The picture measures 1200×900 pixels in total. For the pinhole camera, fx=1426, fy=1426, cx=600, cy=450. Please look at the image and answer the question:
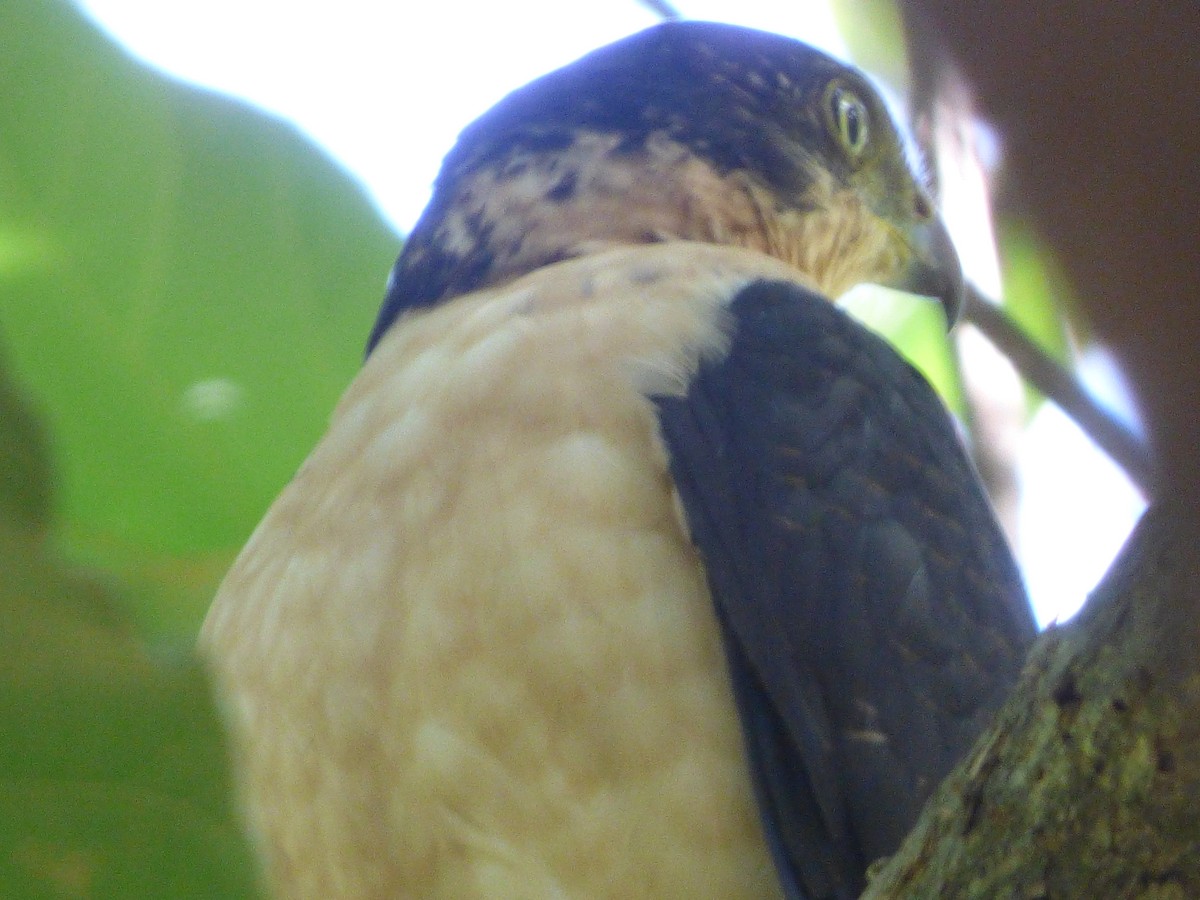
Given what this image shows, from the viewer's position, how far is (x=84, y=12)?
2.37m

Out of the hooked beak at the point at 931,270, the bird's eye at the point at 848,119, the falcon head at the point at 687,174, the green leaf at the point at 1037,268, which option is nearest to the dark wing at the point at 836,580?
the falcon head at the point at 687,174

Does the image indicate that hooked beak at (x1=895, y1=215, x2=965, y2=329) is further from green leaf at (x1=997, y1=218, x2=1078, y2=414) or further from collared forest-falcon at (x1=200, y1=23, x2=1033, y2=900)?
green leaf at (x1=997, y1=218, x2=1078, y2=414)

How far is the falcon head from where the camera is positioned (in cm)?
357

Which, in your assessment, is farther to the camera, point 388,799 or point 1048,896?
point 388,799

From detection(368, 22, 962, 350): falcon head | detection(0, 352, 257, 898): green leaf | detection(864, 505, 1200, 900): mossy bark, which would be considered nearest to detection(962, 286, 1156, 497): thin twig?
detection(864, 505, 1200, 900): mossy bark

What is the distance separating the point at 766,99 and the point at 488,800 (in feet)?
7.91

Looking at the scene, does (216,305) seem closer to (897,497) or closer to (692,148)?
(897,497)

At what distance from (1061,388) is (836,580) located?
0.90m

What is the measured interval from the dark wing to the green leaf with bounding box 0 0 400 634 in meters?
0.83

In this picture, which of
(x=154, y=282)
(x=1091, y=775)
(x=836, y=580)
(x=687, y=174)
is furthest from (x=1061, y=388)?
(x=687, y=174)

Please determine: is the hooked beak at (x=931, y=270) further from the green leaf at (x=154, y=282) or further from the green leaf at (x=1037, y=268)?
the green leaf at (x=1037, y=268)

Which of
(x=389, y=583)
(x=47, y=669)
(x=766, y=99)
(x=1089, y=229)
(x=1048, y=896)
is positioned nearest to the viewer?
(x=1089, y=229)

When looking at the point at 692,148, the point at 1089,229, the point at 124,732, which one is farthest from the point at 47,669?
the point at 692,148

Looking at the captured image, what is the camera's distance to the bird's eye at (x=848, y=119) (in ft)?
13.8
